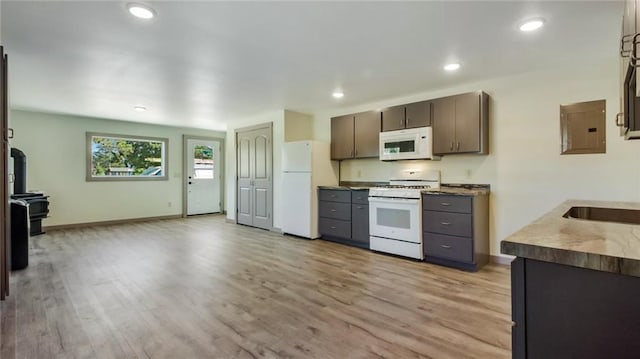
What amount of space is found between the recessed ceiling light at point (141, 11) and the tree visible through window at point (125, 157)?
5276 millimetres

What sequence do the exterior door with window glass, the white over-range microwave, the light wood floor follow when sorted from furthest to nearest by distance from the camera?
the exterior door with window glass < the white over-range microwave < the light wood floor

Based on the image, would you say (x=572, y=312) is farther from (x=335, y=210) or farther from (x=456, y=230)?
(x=335, y=210)

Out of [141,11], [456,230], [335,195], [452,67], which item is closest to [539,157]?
[456,230]

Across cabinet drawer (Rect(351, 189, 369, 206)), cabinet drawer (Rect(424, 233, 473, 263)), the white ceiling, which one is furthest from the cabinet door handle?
cabinet drawer (Rect(351, 189, 369, 206))

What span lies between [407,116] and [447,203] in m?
1.33

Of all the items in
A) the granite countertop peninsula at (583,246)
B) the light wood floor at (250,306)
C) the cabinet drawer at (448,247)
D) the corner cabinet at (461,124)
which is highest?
the corner cabinet at (461,124)

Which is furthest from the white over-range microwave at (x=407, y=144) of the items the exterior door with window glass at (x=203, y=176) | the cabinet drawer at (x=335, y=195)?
the exterior door with window glass at (x=203, y=176)

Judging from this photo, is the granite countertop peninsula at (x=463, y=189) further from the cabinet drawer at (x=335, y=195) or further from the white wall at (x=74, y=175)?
the white wall at (x=74, y=175)

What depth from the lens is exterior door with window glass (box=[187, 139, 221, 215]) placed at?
7.77 m

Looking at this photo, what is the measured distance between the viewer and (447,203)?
3.64m

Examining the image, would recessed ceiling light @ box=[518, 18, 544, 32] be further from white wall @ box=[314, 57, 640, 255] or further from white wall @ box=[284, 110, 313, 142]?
white wall @ box=[284, 110, 313, 142]

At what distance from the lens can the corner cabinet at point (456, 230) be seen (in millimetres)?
3484

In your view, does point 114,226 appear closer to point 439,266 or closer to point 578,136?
point 439,266

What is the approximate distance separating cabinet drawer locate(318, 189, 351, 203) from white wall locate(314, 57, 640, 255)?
1.40 metres
